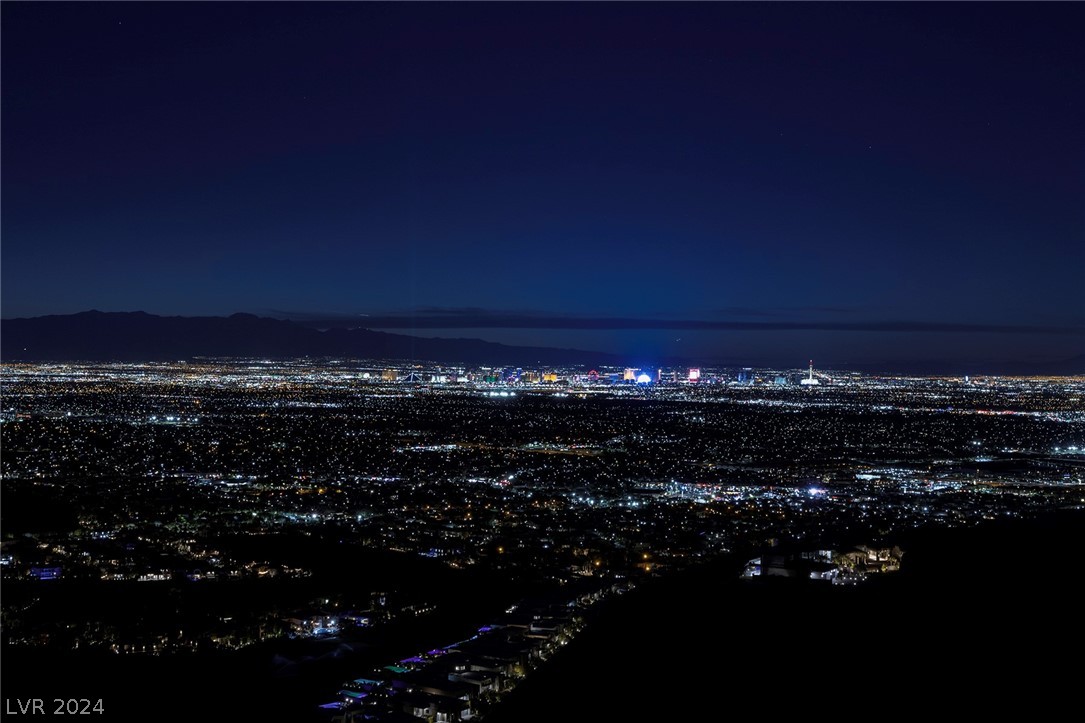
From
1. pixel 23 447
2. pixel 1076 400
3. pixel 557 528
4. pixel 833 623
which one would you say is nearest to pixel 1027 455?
pixel 557 528

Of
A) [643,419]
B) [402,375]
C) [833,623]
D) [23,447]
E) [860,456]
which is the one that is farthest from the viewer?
[402,375]

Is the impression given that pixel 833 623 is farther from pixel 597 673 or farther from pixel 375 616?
pixel 375 616

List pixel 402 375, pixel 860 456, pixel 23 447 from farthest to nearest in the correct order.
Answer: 1. pixel 402 375
2. pixel 860 456
3. pixel 23 447

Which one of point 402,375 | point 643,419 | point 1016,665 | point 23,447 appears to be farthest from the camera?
point 402,375

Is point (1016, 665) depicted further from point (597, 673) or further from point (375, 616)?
point (375, 616)

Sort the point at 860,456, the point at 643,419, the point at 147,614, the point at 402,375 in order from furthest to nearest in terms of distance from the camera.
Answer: the point at 402,375, the point at 643,419, the point at 860,456, the point at 147,614

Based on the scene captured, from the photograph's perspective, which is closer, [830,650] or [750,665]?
[750,665]

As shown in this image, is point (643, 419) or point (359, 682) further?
point (643, 419)

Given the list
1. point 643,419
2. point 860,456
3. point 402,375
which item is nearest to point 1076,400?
point 643,419
